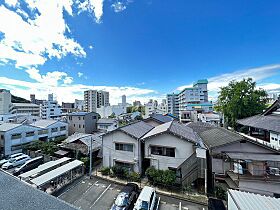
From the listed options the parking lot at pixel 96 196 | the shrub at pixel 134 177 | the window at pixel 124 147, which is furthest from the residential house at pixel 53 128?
the shrub at pixel 134 177

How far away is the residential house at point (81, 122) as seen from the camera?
116 ft

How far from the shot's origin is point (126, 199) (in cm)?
1078

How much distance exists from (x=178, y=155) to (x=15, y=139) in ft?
84.6

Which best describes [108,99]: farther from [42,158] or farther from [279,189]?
[279,189]

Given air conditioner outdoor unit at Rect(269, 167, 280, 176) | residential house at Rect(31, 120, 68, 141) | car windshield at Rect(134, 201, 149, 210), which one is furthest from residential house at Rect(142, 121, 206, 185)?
residential house at Rect(31, 120, 68, 141)

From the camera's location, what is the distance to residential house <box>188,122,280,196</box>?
35.2 feet

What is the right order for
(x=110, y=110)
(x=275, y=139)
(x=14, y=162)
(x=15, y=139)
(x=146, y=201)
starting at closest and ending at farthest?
1. (x=146, y=201)
2. (x=275, y=139)
3. (x=14, y=162)
4. (x=15, y=139)
5. (x=110, y=110)

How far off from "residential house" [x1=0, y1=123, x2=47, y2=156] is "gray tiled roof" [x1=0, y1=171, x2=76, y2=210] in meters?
27.3

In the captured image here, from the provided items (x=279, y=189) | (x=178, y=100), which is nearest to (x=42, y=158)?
(x=279, y=189)

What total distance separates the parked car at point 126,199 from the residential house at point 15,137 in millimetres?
22076

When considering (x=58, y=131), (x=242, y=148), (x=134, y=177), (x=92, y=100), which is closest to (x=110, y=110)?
(x=92, y=100)

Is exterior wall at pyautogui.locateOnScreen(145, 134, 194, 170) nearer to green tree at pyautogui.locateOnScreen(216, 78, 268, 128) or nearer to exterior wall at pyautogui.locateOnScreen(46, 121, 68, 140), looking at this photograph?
green tree at pyautogui.locateOnScreen(216, 78, 268, 128)

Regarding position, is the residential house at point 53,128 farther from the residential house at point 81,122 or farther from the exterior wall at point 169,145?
the exterior wall at point 169,145

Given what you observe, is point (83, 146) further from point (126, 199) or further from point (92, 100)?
point (92, 100)
